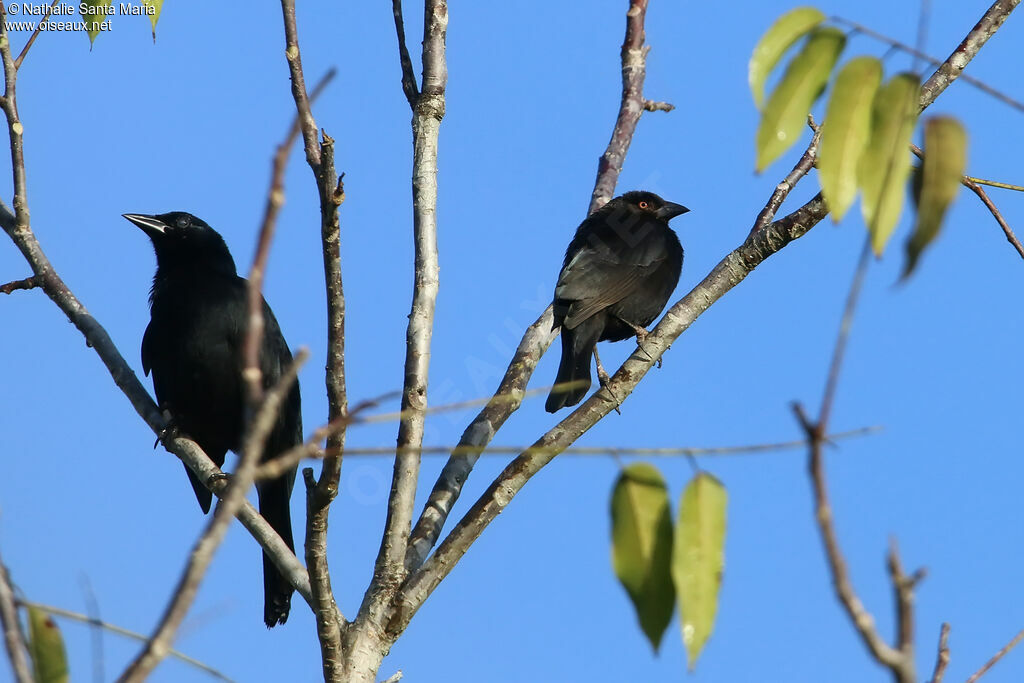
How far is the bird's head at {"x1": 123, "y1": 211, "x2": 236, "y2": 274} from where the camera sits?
277 inches

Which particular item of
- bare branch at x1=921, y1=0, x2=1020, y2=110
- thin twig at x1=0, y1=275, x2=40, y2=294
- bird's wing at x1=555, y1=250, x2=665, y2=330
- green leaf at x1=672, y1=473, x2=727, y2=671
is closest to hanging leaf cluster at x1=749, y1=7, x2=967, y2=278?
green leaf at x1=672, y1=473, x2=727, y2=671

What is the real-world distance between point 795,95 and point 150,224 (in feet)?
18.4

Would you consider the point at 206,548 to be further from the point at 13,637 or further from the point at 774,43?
the point at 774,43

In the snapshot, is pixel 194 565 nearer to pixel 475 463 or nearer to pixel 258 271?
pixel 258 271

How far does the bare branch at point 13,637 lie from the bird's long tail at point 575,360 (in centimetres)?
511

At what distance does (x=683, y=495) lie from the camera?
83.6 inches

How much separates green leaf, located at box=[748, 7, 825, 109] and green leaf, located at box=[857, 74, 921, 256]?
0.71ft

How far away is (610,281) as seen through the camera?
24.3 feet

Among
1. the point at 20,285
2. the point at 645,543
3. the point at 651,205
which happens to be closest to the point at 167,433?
the point at 20,285

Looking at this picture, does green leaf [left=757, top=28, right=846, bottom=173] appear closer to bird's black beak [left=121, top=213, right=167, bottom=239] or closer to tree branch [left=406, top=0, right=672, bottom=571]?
tree branch [left=406, top=0, right=672, bottom=571]

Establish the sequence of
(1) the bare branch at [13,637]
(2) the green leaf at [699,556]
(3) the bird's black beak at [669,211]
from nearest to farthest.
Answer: (1) the bare branch at [13,637]
(2) the green leaf at [699,556]
(3) the bird's black beak at [669,211]

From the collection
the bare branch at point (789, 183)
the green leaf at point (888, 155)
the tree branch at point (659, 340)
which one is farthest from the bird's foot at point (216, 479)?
the green leaf at point (888, 155)

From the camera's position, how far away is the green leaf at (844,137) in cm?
219

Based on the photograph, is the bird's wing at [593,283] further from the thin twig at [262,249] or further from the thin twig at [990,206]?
the thin twig at [262,249]
